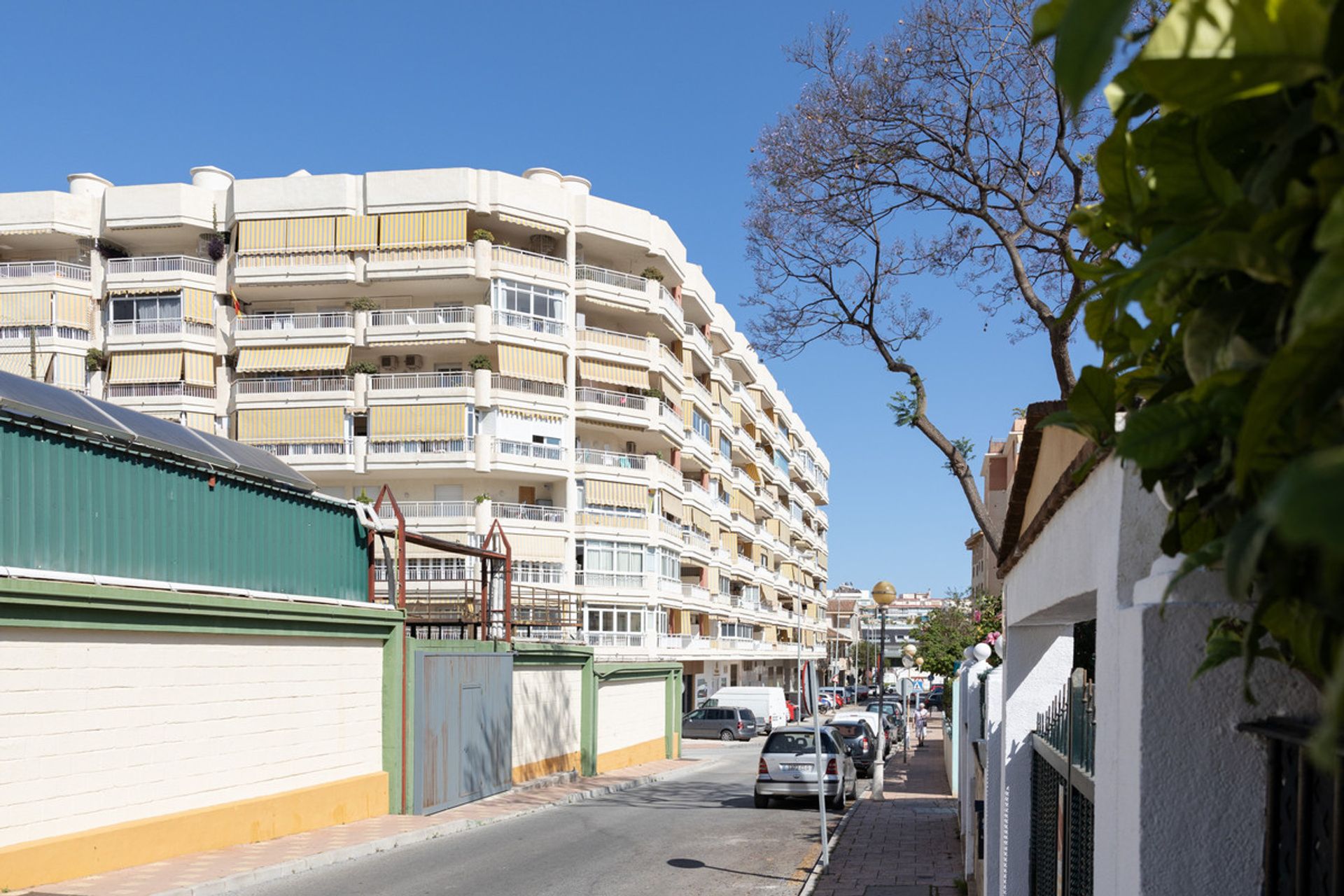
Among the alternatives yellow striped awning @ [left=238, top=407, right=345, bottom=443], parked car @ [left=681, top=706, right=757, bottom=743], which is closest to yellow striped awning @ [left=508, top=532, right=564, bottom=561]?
yellow striped awning @ [left=238, top=407, right=345, bottom=443]

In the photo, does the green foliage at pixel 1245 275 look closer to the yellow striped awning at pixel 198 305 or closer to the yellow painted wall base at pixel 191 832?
the yellow painted wall base at pixel 191 832

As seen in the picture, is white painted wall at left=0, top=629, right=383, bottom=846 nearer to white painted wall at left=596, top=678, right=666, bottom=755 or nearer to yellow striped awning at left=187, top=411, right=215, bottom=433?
white painted wall at left=596, top=678, right=666, bottom=755

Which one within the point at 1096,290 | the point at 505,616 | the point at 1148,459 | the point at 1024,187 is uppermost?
the point at 1024,187

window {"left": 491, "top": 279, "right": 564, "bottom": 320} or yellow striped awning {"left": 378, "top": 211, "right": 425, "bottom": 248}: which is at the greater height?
yellow striped awning {"left": 378, "top": 211, "right": 425, "bottom": 248}

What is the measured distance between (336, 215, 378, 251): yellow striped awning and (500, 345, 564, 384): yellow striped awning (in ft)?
22.1

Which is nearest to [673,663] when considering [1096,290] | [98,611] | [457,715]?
[457,715]

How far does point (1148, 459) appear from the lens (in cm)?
145

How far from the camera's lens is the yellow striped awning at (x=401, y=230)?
49344 mm

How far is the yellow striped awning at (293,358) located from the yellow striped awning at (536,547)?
9957mm

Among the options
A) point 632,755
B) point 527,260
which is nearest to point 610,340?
point 527,260

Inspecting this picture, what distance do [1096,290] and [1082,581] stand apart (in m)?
2.68

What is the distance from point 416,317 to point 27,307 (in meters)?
16.1

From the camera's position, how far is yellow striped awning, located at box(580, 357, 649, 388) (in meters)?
52.8

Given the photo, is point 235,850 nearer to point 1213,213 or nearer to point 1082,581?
point 1082,581
